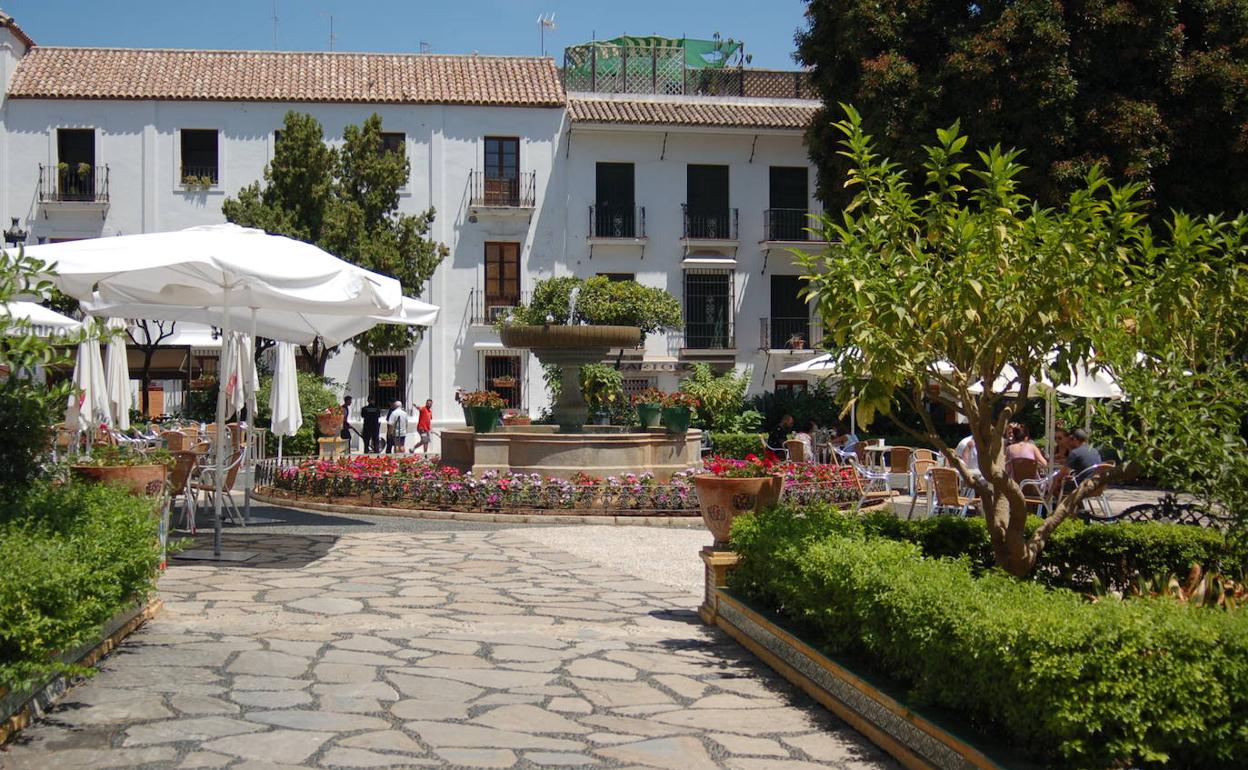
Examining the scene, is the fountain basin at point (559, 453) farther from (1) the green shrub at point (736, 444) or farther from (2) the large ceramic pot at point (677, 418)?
(1) the green shrub at point (736, 444)

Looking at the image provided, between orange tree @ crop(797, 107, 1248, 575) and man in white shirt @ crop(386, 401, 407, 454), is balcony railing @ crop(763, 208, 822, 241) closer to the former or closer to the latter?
man in white shirt @ crop(386, 401, 407, 454)

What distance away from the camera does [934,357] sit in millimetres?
6133

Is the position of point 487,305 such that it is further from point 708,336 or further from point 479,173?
point 708,336

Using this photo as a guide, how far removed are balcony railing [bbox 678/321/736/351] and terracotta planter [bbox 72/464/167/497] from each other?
900 inches

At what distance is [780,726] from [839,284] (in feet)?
6.84

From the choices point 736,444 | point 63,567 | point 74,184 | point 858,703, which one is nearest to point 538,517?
point 736,444

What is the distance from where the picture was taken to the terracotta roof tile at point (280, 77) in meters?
28.4

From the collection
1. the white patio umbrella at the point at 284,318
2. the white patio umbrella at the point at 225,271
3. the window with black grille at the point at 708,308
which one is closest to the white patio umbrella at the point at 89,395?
the white patio umbrella at the point at 284,318

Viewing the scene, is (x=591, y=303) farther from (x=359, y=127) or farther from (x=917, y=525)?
(x=917, y=525)

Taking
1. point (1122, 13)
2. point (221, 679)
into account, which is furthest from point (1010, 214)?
point (1122, 13)

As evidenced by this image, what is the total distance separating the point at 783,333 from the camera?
3088 cm

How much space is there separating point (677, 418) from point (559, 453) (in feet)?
6.69

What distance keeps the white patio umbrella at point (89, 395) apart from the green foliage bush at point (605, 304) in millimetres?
13725

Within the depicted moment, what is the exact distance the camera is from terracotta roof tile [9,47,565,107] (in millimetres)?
28438
